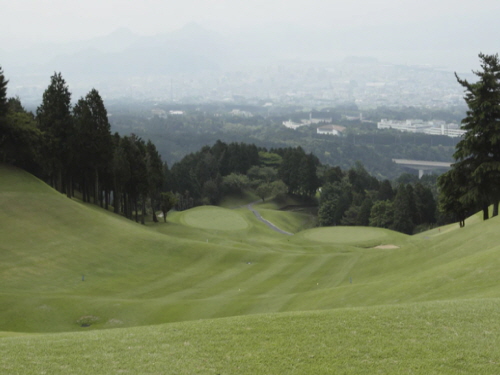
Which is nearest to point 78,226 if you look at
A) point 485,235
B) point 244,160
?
point 485,235

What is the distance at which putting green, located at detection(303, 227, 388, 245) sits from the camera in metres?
63.4

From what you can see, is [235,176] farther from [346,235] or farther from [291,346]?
[291,346]

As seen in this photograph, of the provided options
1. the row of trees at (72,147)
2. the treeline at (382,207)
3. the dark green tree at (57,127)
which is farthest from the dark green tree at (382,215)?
the dark green tree at (57,127)

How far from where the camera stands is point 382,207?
10225cm

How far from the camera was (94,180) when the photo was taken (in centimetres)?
6706

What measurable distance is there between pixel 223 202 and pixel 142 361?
114 meters

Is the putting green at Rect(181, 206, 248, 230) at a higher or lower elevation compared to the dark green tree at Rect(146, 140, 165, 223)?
lower

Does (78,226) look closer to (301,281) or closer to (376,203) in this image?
(301,281)

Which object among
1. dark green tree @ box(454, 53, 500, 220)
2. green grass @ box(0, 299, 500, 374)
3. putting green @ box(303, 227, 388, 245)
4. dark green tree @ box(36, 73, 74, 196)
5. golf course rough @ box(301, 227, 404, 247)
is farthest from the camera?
putting green @ box(303, 227, 388, 245)

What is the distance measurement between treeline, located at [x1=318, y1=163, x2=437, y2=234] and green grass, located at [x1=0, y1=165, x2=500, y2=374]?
121 feet

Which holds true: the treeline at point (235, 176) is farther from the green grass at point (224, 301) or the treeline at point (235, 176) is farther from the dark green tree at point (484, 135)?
the dark green tree at point (484, 135)

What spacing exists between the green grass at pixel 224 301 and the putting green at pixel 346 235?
4.09 feet

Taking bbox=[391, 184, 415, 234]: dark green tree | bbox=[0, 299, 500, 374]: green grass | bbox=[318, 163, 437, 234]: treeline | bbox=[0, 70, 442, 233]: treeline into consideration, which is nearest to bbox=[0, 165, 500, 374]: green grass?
bbox=[0, 299, 500, 374]: green grass

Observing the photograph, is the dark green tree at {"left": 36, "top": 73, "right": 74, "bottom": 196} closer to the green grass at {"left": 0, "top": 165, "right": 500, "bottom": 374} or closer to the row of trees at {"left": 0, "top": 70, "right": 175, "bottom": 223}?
the row of trees at {"left": 0, "top": 70, "right": 175, "bottom": 223}
